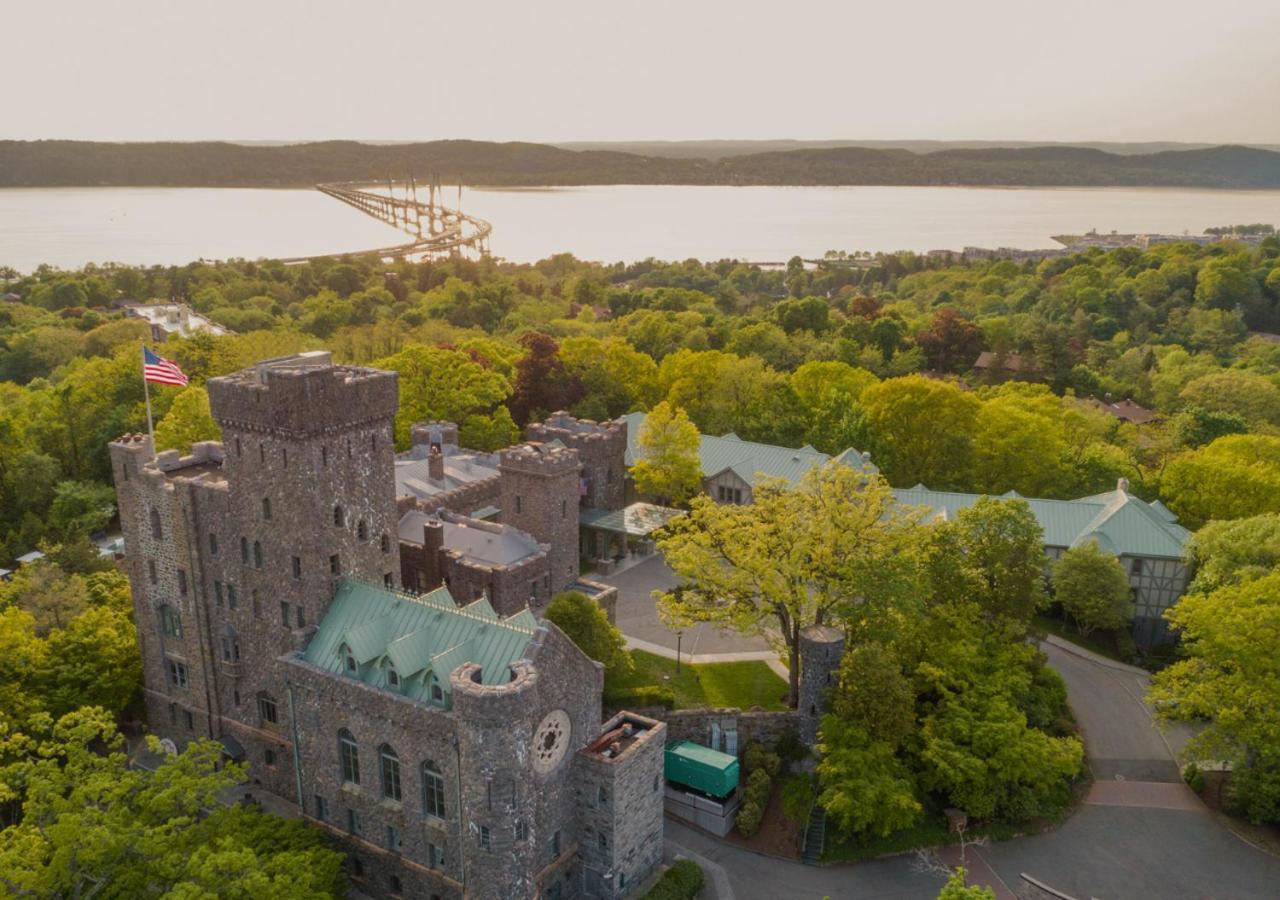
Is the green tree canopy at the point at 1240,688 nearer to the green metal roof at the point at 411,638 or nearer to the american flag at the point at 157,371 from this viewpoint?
the green metal roof at the point at 411,638

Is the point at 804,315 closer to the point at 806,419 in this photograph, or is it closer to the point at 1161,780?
the point at 806,419

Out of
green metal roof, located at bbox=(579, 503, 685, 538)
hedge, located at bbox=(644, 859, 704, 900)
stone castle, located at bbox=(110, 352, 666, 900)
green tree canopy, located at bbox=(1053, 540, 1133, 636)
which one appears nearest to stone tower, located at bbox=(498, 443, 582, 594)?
green metal roof, located at bbox=(579, 503, 685, 538)

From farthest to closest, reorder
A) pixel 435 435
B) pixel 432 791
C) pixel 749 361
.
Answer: pixel 749 361, pixel 435 435, pixel 432 791

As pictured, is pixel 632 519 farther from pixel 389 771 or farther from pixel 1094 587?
pixel 389 771

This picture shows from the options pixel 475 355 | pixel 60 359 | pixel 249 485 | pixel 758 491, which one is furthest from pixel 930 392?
pixel 60 359

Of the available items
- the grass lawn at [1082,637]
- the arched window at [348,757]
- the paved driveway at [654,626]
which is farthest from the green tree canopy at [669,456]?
the arched window at [348,757]

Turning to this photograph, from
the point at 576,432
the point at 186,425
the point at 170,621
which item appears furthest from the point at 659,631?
the point at 186,425

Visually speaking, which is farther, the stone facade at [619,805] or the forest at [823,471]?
the forest at [823,471]
